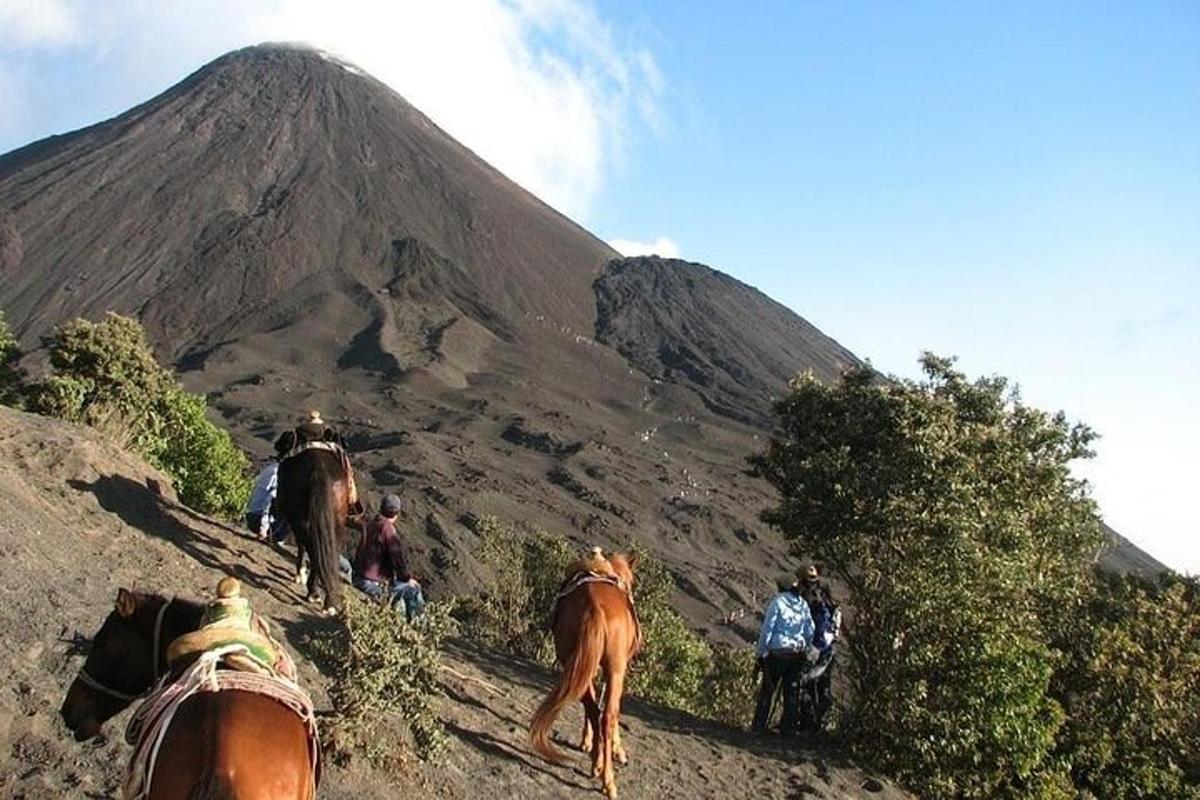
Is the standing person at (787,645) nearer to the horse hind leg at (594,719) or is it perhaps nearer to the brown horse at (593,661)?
the brown horse at (593,661)

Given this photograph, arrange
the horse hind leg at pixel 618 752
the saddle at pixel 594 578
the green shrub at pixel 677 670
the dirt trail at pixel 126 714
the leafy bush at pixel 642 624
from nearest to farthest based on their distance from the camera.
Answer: the dirt trail at pixel 126 714 → the saddle at pixel 594 578 → the horse hind leg at pixel 618 752 → the leafy bush at pixel 642 624 → the green shrub at pixel 677 670

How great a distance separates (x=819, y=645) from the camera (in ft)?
33.7

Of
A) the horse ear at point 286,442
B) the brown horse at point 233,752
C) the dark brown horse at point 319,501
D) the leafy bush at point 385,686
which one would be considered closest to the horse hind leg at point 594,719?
the leafy bush at point 385,686

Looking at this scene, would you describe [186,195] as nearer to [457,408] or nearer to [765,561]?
[457,408]

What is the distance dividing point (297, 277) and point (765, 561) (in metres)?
65.5

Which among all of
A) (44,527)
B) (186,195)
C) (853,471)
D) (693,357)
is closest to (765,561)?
(693,357)

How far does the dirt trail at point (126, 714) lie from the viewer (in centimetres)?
579

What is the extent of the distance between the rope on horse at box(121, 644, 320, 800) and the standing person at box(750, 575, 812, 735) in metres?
6.38

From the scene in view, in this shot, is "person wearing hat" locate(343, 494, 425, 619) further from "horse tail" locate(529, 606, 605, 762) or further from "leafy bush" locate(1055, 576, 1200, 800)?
"leafy bush" locate(1055, 576, 1200, 800)

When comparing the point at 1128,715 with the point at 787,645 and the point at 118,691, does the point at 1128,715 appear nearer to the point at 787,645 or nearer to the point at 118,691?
the point at 787,645

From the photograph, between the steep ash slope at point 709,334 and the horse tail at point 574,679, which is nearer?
the horse tail at point 574,679

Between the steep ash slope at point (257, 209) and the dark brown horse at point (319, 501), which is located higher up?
the steep ash slope at point (257, 209)

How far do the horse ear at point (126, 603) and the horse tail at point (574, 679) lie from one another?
3.39 meters

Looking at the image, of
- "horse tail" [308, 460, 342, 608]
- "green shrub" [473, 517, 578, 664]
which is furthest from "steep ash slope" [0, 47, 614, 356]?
"horse tail" [308, 460, 342, 608]
